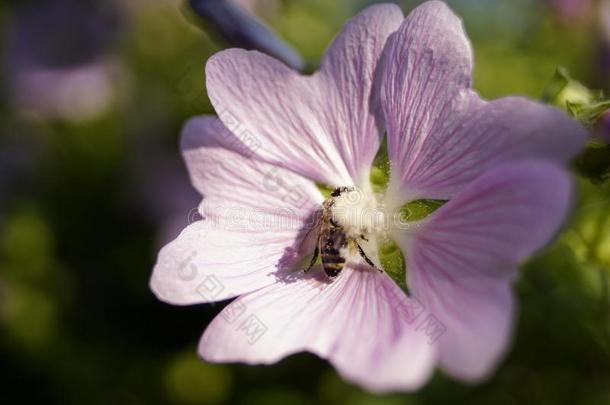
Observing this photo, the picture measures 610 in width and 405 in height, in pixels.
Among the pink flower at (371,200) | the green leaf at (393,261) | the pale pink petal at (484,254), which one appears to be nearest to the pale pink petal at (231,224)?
the pink flower at (371,200)

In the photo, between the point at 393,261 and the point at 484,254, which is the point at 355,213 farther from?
the point at 484,254

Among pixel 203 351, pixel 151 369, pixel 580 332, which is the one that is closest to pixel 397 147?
pixel 203 351

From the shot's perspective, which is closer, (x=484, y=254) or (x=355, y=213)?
(x=484, y=254)

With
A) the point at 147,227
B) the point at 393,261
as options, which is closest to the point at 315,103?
the point at 393,261

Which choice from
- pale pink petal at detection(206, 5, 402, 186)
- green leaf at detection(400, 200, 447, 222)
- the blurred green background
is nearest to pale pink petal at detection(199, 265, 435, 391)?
green leaf at detection(400, 200, 447, 222)

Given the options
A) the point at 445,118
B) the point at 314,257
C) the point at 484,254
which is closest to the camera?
the point at 484,254

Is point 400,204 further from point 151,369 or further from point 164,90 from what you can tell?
point 164,90
